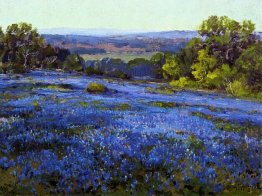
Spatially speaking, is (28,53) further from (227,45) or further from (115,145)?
(227,45)

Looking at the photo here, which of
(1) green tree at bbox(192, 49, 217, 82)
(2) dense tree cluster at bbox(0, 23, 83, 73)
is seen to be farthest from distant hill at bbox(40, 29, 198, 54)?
(1) green tree at bbox(192, 49, 217, 82)

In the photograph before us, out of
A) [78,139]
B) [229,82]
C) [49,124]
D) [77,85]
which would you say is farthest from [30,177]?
[229,82]

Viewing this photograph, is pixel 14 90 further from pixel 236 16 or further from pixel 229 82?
pixel 229 82

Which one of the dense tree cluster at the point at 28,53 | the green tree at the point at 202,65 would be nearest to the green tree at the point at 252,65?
the green tree at the point at 202,65

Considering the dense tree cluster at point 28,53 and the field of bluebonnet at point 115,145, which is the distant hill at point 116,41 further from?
the field of bluebonnet at point 115,145

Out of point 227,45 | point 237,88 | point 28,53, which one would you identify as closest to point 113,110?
point 28,53

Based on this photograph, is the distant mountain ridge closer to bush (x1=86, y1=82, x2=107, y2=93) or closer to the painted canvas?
the painted canvas
